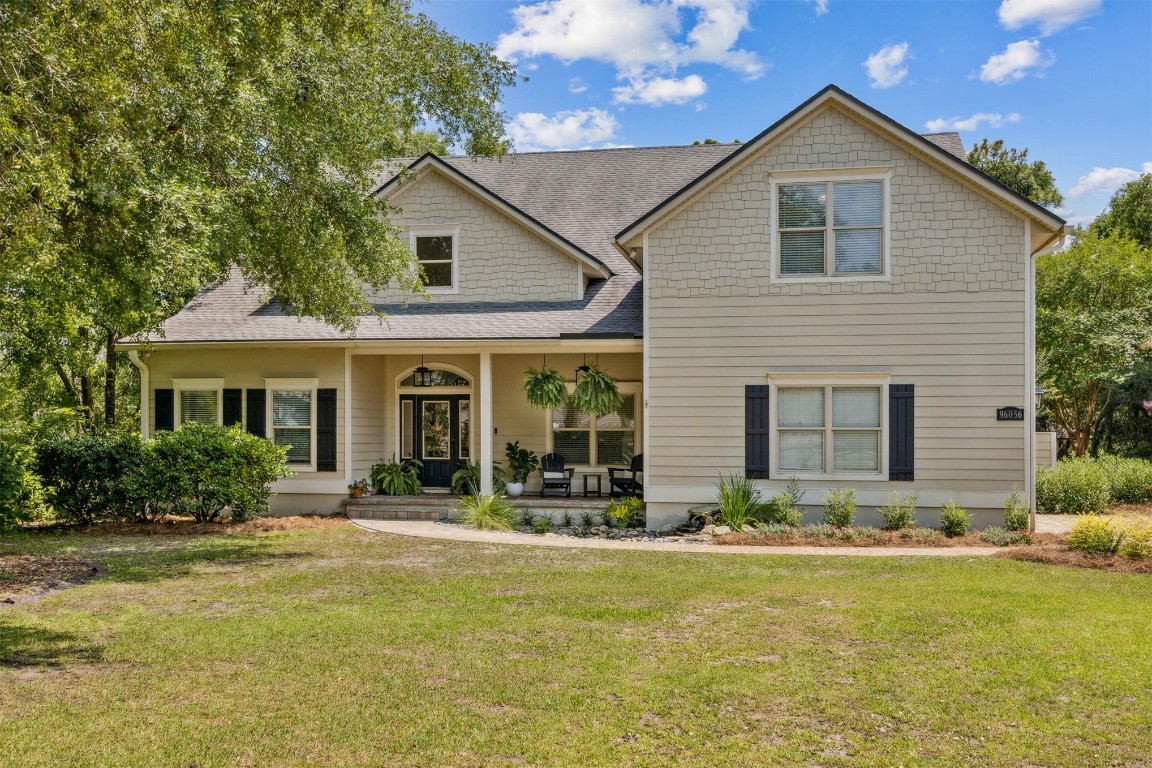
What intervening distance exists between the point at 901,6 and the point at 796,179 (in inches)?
129

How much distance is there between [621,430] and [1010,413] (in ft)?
20.6

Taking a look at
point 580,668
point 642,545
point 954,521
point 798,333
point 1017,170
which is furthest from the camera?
point 1017,170

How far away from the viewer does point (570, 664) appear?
5.70m

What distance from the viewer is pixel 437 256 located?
15.6 meters

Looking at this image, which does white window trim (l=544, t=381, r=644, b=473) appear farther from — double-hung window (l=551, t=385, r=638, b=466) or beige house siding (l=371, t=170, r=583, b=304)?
beige house siding (l=371, t=170, r=583, b=304)

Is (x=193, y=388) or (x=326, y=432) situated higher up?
(x=193, y=388)

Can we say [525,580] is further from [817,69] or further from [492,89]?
[817,69]

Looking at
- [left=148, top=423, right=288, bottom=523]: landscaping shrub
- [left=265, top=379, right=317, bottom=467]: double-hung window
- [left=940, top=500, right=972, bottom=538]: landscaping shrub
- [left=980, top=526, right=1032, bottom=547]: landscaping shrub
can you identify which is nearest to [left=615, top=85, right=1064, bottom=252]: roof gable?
[left=940, top=500, right=972, bottom=538]: landscaping shrub

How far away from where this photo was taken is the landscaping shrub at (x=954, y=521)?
39.1 ft

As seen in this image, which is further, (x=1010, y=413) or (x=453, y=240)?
(x=453, y=240)

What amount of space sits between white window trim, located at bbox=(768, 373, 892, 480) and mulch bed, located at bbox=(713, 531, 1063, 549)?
1.14 meters

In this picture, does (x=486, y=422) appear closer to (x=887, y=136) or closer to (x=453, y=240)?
(x=453, y=240)

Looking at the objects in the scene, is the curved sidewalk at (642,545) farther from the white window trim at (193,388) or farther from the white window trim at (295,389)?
the white window trim at (193,388)

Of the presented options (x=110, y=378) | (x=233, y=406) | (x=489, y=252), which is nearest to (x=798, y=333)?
(x=489, y=252)
